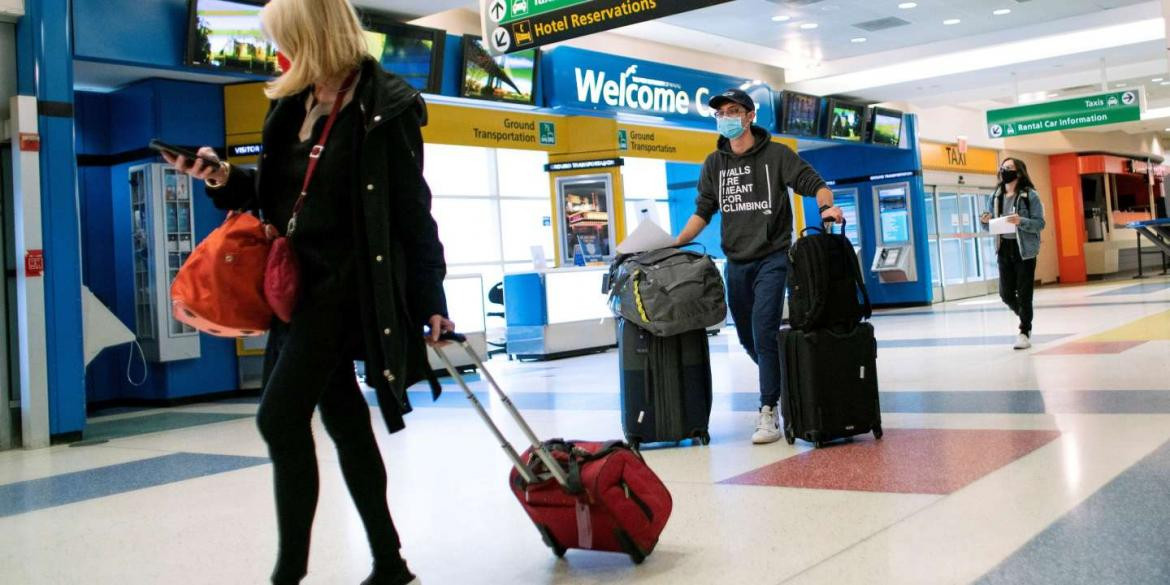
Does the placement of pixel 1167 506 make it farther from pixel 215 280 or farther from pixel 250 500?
pixel 250 500

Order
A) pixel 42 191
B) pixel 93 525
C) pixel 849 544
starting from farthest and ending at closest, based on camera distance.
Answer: pixel 42 191, pixel 93 525, pixel 849 544

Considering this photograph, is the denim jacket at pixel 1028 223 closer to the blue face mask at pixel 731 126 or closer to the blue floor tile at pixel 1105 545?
the blue face mask at pixel 731 126

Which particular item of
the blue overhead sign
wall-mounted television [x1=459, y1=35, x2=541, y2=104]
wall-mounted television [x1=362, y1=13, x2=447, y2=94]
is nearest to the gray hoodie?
wall-mounted television [x1=362, y1=13, x2=447, y2=94]

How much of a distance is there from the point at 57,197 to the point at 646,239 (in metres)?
4.07

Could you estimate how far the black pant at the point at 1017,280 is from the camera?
817 centimetres

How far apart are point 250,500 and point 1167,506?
3.11 meters

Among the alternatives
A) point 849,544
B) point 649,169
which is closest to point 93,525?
point 849,544

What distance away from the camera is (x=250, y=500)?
13.3ft

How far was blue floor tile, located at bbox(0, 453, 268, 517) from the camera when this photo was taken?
14.3ft

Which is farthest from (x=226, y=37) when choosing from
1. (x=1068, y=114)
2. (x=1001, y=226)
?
(x=1068, y=114)

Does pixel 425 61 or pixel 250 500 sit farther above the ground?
pixel 425 61

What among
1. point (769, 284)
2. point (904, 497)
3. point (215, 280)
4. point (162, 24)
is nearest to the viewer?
point (215, 280)

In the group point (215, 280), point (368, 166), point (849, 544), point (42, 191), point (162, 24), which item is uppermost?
point (162, 24)

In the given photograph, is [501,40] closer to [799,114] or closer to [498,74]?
[498,74]
